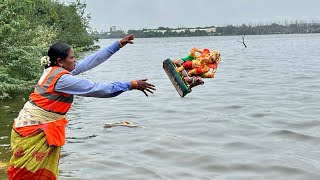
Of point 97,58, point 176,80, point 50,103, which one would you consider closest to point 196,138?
point 176,80

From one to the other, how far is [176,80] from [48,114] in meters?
2.08

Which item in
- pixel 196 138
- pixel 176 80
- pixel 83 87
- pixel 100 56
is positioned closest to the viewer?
pixel 83 87

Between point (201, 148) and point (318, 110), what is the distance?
6.14 m

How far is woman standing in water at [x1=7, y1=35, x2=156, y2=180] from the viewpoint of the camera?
4281mm

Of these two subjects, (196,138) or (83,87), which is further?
(196,138)

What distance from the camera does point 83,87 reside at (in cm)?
426

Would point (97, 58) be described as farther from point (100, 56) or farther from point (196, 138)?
point (196, 138)

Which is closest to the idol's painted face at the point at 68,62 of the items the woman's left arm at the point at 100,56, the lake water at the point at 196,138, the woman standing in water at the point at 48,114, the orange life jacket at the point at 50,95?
the woman standing in water at the point at 48,114

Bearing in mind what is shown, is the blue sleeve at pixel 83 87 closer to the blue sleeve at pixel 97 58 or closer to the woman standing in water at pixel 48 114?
the woman standing in water at pixel 48 114

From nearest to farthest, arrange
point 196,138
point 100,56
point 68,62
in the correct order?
point 68,62, point 100,56, point 196,138

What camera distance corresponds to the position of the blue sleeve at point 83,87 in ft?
13.8

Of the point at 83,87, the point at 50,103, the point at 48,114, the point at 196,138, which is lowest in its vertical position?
the point at 196,138

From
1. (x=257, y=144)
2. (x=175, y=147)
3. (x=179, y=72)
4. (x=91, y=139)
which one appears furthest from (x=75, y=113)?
(x=179, y=72)

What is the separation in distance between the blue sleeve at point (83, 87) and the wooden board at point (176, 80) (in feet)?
5.24
